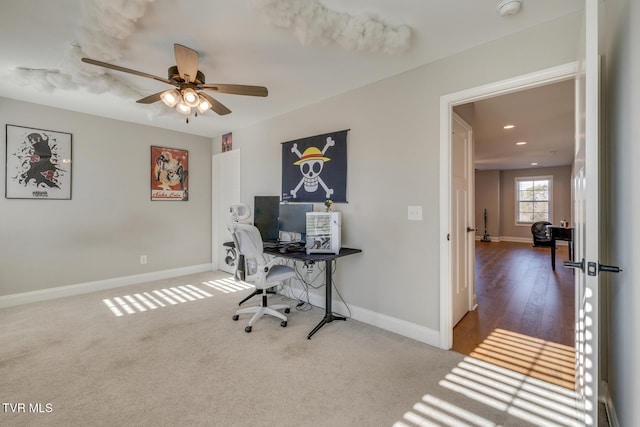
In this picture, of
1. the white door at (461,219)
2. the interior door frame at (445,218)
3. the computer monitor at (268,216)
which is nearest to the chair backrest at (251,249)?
the computer monitor at (268,216)

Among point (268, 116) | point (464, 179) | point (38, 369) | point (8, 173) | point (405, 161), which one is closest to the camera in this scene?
point (38, 369)

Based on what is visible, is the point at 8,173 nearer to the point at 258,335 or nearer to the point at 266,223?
the point at 266,223

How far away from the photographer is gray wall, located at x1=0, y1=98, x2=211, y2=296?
3438 millimetres

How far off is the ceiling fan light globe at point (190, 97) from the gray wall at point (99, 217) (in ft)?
8.54

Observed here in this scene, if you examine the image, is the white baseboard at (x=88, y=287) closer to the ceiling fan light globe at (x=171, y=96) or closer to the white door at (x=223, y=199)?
the white door at (x=223, y=199)

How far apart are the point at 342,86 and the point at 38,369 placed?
3.47m

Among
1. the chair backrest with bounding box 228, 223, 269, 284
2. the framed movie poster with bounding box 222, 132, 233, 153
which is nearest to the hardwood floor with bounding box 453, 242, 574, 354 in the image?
the chair backrest with bounding box 228, 223, 269, 284

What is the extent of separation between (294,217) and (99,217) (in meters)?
2.86

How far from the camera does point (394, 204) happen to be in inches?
107

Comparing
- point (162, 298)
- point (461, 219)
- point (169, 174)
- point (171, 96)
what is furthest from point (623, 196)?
point (169, 174)

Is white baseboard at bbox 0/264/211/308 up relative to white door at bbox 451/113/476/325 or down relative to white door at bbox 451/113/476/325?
down

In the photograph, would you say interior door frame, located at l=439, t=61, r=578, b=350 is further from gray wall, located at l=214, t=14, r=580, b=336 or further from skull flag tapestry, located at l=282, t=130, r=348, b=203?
skull flag tapestry, located at l=282, t=130, r=348, b=203

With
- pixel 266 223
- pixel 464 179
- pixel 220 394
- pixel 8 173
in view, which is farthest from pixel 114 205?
pixel 464 179

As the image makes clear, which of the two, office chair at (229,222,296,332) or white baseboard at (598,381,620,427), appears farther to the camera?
office chair at (229,222,296,332)
